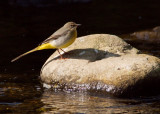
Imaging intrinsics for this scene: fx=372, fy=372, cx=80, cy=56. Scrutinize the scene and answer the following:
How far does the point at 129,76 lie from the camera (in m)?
8.51

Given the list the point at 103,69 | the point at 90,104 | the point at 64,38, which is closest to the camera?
the point at 90,104

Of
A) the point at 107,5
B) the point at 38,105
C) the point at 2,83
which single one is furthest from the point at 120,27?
the point at 38,105

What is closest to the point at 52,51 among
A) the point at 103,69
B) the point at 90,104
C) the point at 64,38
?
the point at 64,38

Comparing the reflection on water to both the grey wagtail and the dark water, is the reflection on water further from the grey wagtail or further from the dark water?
the grey wagtail

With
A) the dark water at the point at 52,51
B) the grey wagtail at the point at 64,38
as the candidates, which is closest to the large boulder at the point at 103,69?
the dark water at the point at 52,51

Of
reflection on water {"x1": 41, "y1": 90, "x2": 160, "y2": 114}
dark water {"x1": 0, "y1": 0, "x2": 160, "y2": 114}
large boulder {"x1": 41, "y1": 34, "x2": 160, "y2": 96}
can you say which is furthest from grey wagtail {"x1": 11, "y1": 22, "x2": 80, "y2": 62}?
reflection on water {"x1": 41, "y1": 90, "x2": 160, "y2": 114}

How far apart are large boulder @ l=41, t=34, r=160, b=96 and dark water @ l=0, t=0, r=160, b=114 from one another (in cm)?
22

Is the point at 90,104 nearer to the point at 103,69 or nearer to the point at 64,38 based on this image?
the point at 103,69

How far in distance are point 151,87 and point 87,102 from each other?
60.9 inches

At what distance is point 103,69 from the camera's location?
888 centimetres

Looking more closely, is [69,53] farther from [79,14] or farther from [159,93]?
[79,14]

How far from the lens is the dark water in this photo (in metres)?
8.16

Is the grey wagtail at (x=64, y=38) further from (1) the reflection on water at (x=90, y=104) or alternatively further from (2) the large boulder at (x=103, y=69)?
(1) the reflection on water at (x=90, y=104)

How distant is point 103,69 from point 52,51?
20.2 ft
